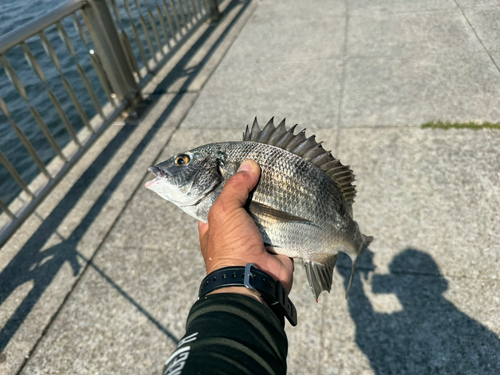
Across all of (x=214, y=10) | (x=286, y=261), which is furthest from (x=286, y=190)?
(x=214, y=10)

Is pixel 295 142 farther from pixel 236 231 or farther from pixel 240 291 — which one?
pixel 240 291

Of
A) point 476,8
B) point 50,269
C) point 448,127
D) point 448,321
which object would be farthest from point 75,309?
point 476,8

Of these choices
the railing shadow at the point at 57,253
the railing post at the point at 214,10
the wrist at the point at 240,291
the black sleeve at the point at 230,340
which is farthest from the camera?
the railing post at the point at 214,10

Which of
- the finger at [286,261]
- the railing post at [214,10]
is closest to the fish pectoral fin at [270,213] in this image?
the finger at [286,261]

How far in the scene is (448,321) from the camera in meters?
2.55

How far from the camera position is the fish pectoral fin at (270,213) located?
2029mm

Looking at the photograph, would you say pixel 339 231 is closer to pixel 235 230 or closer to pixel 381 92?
pixel 235 230

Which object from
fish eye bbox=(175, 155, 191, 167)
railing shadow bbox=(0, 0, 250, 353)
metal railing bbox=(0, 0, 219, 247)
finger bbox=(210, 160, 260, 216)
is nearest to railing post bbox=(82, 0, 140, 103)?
metal railing bbox=(0, 0, 219, 247)

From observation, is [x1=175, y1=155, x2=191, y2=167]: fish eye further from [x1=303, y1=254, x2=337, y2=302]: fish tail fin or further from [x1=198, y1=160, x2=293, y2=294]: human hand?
[x1=303, y1=254, x2=337, y2=302]: fish tail fin

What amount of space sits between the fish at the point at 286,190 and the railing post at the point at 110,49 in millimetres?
3704

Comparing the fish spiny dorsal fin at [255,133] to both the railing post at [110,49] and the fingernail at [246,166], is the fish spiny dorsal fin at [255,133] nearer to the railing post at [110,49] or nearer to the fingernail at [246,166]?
the fingernail at [246,166]

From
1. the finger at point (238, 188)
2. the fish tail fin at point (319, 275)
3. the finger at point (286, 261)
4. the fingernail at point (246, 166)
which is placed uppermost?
the fingernail at point (246, 166)

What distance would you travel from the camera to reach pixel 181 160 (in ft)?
7.38

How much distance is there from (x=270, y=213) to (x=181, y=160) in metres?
0.73
